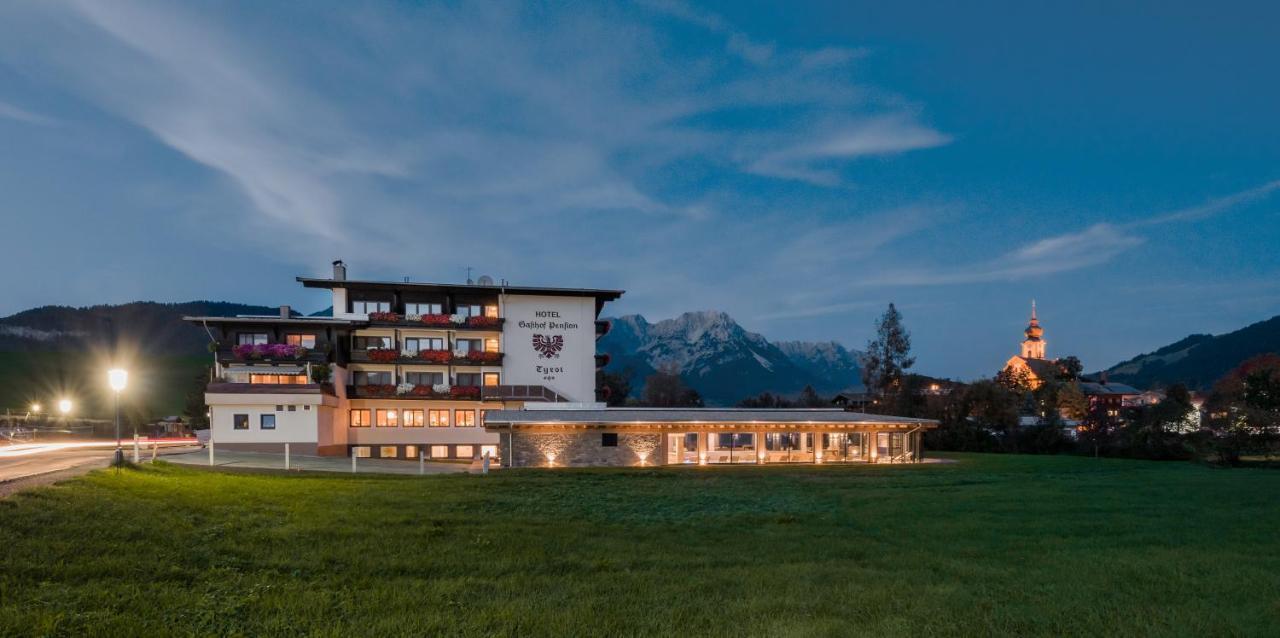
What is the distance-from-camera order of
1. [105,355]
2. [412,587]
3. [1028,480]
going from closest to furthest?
[412,587], [1028,480], [105,355]

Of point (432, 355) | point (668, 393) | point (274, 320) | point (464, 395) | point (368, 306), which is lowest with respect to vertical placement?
point (668, 393)

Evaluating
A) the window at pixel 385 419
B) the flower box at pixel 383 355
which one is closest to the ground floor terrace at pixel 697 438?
the flower box at pixel 383 355

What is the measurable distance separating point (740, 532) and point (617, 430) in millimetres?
18979

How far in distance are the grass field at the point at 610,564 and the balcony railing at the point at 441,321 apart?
25873 mm

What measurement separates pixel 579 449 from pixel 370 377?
20351 millimetres

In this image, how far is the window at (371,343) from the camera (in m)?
44.3

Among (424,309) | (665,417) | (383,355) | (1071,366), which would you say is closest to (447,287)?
(424,309)

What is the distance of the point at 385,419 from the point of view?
44219mm

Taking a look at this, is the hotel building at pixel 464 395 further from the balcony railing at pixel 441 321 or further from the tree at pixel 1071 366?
the tree at pixel 1071 366

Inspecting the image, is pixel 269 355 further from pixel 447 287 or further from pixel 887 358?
pixel 887 358

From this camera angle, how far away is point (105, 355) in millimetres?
136125

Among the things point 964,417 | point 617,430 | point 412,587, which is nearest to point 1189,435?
point 964,417

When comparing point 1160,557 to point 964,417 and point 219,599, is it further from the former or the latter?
point 964,417

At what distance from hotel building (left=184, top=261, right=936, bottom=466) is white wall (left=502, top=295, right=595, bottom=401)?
0.27 feet
